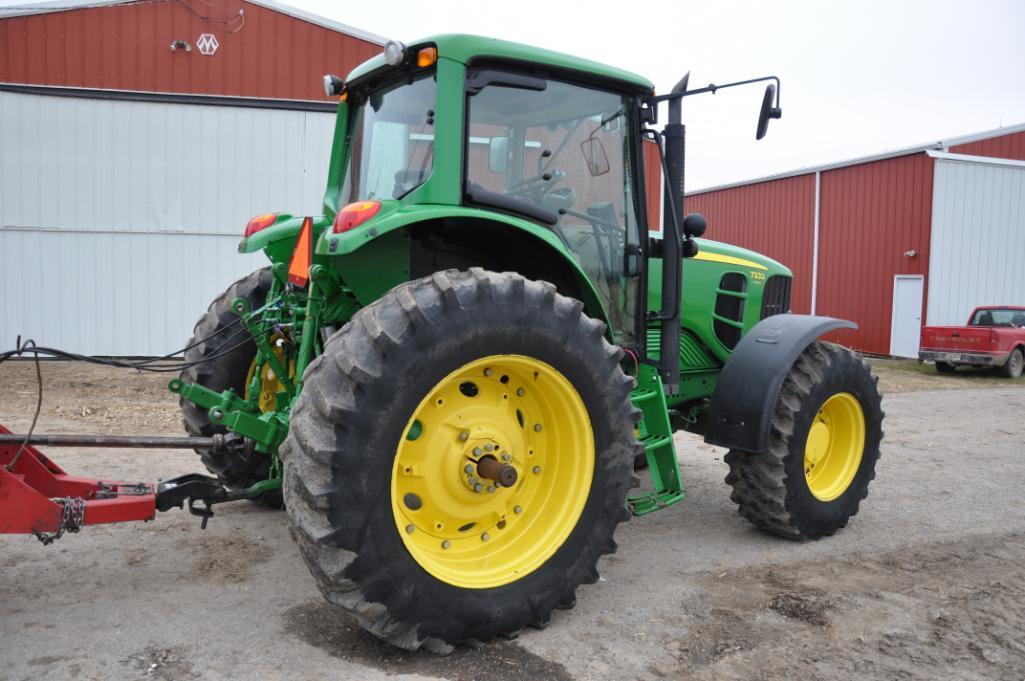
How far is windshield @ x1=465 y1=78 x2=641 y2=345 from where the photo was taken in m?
3.64

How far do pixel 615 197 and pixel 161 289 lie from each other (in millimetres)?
9337

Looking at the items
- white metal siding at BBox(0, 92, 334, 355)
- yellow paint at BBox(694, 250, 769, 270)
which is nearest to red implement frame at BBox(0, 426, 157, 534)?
yellow paint at BBox(694, 250, 769, 270)

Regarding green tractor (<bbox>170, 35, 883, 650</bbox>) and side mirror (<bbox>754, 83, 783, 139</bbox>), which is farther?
side mirror (<bbox>754, 83, 783, 139</bbox>)

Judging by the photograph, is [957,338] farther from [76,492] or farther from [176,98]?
[76,492]

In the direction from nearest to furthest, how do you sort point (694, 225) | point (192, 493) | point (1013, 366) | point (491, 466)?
point (491, 466) < point (192, 493) < point (694, 225) < point (1013, 366)

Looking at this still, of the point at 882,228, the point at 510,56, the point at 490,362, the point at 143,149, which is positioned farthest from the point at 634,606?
the point at 882,228

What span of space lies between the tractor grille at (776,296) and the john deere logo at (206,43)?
927 cm

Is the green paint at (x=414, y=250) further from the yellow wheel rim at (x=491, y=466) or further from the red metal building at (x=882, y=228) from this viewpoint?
the red metal building at (x=882, y=228)

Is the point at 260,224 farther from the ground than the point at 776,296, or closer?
farther from the ground

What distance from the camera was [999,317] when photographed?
51.8 feet

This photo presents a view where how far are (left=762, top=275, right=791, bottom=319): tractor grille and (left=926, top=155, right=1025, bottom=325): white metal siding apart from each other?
45.4ft

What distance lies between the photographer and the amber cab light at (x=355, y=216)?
3113mm

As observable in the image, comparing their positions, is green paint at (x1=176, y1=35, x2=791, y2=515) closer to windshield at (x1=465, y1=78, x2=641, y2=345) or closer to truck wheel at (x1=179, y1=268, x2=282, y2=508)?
windshield at (x1=465, y1=78, x2=641, y2=345)

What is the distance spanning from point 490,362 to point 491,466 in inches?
16.3
